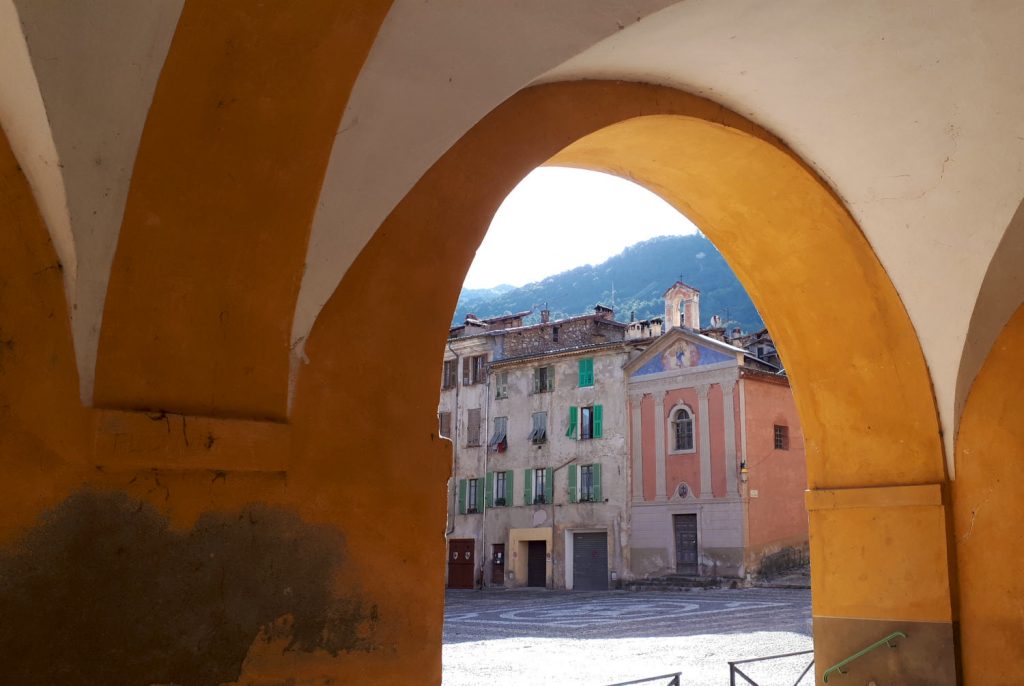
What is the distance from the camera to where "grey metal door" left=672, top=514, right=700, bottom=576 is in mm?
28688

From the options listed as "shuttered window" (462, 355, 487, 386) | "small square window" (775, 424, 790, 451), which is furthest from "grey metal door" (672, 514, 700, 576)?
"shuttered window" (462, 355, 487, 386)

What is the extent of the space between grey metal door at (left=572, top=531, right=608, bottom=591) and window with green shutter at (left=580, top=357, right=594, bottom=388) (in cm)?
510

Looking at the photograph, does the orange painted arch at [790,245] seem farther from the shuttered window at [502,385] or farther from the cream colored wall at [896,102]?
the shuttered window at [502,385]

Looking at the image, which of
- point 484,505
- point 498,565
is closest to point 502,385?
point 484,505

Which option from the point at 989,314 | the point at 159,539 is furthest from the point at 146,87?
the point at 989,314

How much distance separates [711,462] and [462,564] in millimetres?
10560

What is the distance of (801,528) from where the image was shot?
28.9m

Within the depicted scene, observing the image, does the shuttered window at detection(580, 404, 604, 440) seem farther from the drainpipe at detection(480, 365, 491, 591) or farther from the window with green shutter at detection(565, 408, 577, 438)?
the drainpipe at detection(480, 365, 491, 591)

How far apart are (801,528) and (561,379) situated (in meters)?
9.36

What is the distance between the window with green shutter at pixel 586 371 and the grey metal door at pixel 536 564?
228 inches

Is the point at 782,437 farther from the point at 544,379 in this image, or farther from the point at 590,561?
the point at 544,379

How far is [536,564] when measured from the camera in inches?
1276

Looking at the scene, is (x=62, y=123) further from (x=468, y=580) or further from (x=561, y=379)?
(x=468, y=580)

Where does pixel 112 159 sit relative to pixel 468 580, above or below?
above
